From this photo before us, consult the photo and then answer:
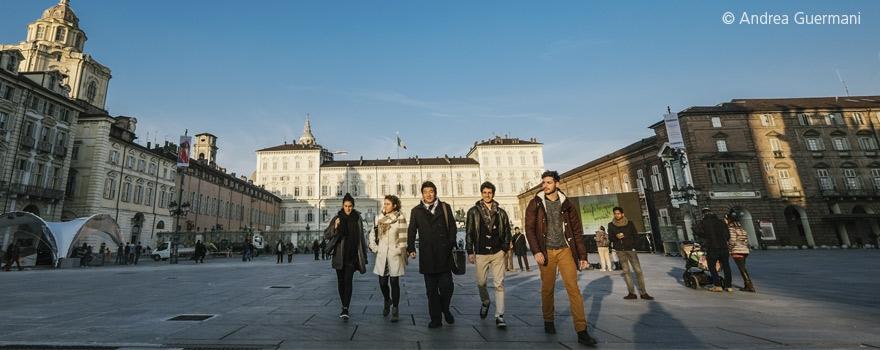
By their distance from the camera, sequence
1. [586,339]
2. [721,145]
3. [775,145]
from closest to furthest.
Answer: [586,339] → [721,145] → [775,145]

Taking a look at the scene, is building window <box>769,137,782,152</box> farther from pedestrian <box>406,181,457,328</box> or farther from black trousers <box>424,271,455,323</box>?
black trousers <box>424,271,455,323</box>

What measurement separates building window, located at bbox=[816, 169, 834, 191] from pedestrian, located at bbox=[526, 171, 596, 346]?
4431 centimetres

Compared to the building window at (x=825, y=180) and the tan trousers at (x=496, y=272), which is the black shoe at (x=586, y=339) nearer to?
the tan trousers at (x=496, y=272)

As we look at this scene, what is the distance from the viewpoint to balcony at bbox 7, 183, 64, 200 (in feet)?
91.5

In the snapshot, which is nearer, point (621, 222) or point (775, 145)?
point (621, 222)

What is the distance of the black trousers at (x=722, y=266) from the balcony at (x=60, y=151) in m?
44.9

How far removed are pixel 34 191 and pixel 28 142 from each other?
3912mm

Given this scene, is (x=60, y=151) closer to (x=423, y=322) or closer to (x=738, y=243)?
(x=423, y=322)

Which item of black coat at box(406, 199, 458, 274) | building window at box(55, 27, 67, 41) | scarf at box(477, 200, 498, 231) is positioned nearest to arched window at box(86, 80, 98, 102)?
building window at box(55, 27, 67, 41)

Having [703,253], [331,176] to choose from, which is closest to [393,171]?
[331,176]

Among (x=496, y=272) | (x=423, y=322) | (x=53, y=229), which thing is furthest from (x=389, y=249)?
(x=53, y=229)

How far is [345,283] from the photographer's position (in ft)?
17.1

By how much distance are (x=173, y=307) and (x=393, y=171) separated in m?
68.9

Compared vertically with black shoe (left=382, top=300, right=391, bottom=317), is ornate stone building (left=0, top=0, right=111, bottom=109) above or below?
above
